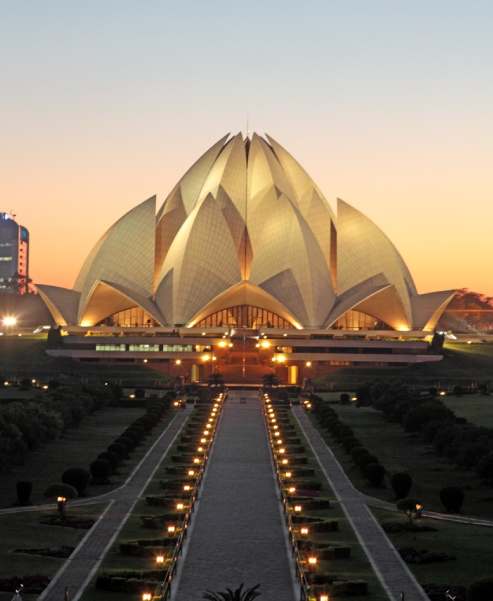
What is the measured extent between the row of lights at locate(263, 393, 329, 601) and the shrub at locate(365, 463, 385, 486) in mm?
1775

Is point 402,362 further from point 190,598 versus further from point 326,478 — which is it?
point 190,598

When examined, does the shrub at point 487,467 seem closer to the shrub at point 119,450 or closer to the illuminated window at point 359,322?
the shrub at point 119,450

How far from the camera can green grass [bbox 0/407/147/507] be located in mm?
26828

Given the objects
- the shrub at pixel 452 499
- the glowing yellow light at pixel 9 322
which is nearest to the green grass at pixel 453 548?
the shrub at pixel 452 499

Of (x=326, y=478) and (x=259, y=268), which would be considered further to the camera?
(x=259, y=268)

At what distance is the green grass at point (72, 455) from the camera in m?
26.8

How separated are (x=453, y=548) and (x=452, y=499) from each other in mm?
3806

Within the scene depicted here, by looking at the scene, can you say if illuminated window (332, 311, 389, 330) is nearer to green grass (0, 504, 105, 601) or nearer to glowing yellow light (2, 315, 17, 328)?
glowing yellow light (2, 315, 17, 328)

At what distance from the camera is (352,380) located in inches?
2393

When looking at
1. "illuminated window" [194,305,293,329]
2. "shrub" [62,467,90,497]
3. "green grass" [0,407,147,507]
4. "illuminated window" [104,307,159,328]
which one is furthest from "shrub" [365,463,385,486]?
"illuminated window" [104,307,159,328]

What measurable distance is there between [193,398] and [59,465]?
20.8m

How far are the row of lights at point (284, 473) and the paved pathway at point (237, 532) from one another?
0.84ft

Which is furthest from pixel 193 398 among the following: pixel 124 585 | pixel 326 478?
pixel 124 585

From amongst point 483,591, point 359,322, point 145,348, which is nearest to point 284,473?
point 483,591
